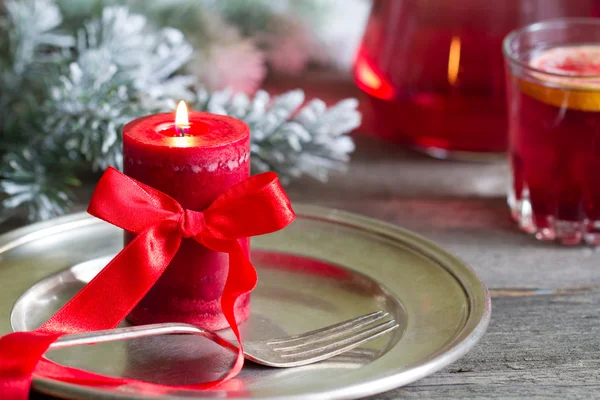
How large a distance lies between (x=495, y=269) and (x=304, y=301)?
0.15 meters

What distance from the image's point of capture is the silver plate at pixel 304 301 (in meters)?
0.39

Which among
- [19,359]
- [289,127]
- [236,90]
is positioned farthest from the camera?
[236,90]

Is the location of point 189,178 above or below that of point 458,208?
above

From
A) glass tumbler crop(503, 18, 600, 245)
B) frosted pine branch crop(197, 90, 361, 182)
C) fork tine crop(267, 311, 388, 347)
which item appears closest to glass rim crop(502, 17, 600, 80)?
glass tumbler crop(503, 18, 600, 245)

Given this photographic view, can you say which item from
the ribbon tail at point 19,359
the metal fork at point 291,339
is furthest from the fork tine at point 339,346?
the ribbon tail at point 19,359

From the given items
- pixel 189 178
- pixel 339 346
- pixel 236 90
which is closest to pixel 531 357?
pixel 339 346

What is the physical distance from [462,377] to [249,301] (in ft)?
0.44

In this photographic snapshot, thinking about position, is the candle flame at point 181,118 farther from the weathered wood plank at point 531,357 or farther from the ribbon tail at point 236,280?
the weathered wood plank at point 531,357

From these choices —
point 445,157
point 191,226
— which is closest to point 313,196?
point 445,157

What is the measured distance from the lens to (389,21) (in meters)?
0.73

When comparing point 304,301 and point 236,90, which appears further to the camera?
point 236,90

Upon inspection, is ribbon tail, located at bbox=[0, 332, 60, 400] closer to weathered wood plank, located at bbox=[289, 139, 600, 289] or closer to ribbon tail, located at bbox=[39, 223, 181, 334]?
ribbon tail, located at bbox=[39, 223, 181, 334]

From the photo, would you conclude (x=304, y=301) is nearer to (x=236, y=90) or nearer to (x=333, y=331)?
(x=333, y=331)

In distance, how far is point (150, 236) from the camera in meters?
0.44
